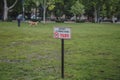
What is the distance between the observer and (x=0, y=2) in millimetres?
82688

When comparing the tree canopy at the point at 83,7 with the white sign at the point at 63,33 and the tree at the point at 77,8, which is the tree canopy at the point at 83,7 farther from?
the white sign at the point at 63,33

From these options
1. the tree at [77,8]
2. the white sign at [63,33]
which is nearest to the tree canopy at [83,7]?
the tree at [77,8]

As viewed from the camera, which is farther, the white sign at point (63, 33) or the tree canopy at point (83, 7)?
the tree canopy at point (83, 7)

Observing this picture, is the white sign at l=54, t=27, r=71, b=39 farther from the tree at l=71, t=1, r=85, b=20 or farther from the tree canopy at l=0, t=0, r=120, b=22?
A: the tree at l=71, t=1, r=85, b=20

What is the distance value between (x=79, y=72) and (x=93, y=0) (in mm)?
77520

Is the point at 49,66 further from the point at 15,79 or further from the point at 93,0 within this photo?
the point at 93,0

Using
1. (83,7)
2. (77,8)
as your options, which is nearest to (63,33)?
(77,8)

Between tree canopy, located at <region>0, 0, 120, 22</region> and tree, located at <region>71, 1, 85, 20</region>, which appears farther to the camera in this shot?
tree canopy, located at <region>0, 0, 120, 22</region>

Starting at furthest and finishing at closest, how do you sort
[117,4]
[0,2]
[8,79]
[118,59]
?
[117,4], [0,2], [118,59], [8,79]

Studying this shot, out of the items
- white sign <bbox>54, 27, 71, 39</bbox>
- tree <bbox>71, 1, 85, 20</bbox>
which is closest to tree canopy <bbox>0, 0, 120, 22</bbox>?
tree <bbox>71, 1, 85, 20</bbox>

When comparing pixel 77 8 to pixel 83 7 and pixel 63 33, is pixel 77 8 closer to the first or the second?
pixel 83 7

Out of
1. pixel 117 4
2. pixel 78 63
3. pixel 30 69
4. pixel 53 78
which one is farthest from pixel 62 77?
pixel 117 4

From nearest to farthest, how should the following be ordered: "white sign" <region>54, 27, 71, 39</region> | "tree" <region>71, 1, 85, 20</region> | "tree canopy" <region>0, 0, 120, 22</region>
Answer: "white sign" <region>54, 27, 71, 39</region> < "tree" <region>71, 1, 85, 20</region> < "tree canopy" <region>0, 0, 120, 22</region>

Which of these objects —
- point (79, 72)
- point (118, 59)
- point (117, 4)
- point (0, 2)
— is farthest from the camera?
point (117, 4)
